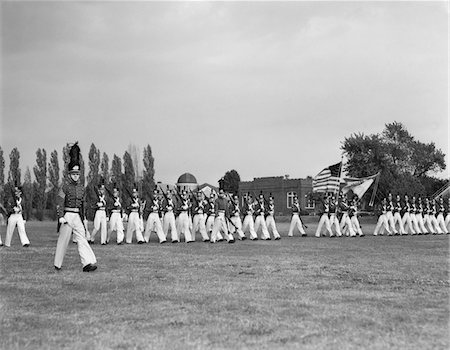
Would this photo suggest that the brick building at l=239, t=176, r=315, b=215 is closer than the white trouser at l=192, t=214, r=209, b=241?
No

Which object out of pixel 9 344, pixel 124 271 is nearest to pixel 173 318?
pixel 9 344

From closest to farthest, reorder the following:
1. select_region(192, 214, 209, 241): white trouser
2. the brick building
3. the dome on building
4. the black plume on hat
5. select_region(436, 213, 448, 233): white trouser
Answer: the black plume on hat < select_region(192, 214, 209, 241): white trouser < select_region(436, 213, 448, 233): white trouser < the brick building < the dome on building

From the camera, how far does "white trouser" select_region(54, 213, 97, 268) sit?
40.4 ft

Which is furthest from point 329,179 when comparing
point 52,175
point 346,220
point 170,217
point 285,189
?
point 285,189

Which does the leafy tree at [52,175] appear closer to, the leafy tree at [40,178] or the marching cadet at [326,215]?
the leafy tree at [40,178]

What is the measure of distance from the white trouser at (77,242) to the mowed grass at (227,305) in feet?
1.14

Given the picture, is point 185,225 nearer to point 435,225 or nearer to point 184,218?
point 184,218

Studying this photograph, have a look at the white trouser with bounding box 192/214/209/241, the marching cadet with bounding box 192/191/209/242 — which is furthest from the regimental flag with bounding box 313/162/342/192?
the white trouser with bounding box 192/214/209/241

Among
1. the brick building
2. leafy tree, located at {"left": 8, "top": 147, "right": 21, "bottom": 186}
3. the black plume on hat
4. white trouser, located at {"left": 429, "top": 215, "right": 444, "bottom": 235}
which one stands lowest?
white trouser, located at {"left": 429, "top": 215, "right": 444, "bottom": 235}

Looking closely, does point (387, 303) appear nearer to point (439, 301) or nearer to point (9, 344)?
point (439, 301)

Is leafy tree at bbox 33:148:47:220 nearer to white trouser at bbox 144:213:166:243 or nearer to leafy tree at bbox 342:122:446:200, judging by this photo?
leafy tree at bbox 342:122:446:200

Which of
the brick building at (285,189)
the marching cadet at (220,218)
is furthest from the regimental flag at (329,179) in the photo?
the brick building at (285,189)

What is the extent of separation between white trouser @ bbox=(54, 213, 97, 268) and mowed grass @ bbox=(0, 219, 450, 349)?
346mm

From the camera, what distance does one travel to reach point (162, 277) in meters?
11.1
